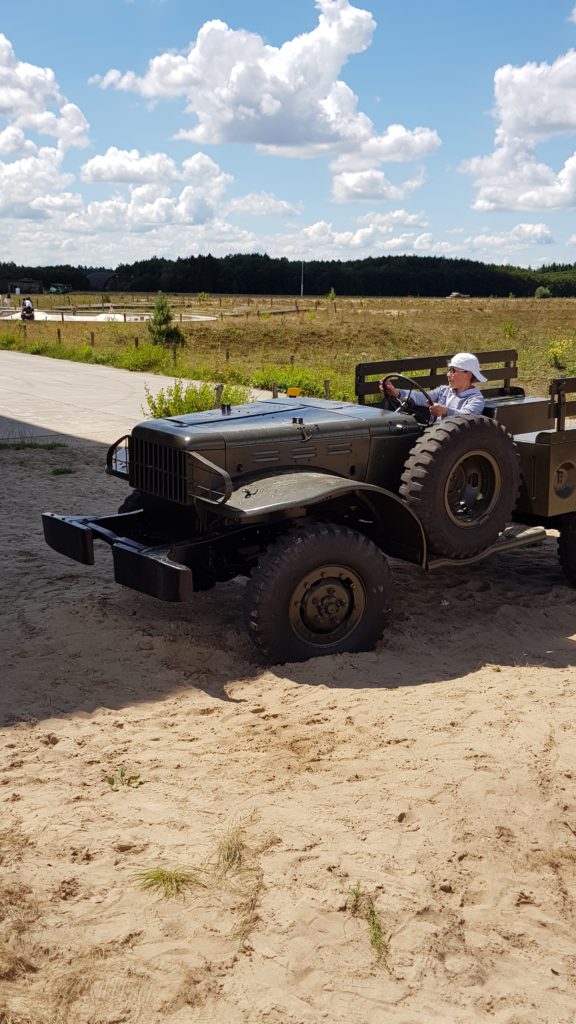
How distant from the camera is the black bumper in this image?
5176 millimetres

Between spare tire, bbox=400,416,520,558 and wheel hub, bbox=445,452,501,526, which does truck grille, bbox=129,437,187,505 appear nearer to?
spare tire, bbox=400,416,520,558

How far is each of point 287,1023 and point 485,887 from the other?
0.98m

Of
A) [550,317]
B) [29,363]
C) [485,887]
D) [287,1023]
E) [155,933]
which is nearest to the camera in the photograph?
[287,1023]

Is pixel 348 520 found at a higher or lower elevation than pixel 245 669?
higher

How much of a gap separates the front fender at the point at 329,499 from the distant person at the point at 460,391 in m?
0.84

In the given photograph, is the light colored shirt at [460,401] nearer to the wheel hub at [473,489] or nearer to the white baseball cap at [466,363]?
the white baseball cap at [466,363]

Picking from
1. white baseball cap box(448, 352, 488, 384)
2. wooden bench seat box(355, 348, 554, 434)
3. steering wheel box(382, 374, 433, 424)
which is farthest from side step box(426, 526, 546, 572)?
white baseball cap box(448, 352, 488, 384)

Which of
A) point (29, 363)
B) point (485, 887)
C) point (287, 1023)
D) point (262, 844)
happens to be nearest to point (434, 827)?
point (485, 887)

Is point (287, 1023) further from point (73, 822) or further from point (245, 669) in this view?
point (245, 669)

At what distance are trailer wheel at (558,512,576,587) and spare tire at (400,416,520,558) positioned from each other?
42.4 inches

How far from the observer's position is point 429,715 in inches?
192

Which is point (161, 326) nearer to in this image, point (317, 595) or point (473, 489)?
point (473, 489)

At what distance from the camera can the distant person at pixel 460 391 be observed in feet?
20.9

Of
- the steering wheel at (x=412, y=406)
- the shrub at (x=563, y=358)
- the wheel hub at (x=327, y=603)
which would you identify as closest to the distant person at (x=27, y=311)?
the shrub at (x=563, y=358)
